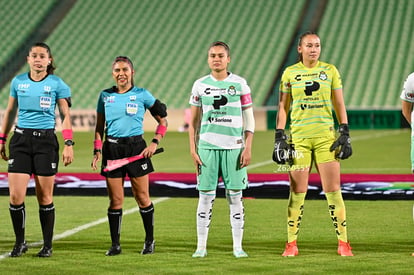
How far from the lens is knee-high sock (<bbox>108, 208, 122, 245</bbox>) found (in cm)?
673

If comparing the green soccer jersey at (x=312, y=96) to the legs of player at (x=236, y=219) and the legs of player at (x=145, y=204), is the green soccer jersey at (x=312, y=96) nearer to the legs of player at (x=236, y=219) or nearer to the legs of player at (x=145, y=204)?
the legs of player at (x=236, y=219)

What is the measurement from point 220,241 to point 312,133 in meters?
1.48

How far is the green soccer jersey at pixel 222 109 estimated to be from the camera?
6.48 meters

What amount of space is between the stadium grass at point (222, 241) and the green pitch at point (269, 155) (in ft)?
15.0

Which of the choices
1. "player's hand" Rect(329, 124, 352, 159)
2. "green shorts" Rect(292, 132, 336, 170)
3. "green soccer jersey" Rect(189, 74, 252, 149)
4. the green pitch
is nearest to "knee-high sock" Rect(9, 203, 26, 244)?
"green soccer jersey" Rect(189, 74, 252, 149)

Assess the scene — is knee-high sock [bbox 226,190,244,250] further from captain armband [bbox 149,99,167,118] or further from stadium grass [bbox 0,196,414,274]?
captain armband [bbox 149,99,167,118]

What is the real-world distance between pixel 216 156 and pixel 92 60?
2758 cm

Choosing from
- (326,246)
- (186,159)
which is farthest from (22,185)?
(186,159)

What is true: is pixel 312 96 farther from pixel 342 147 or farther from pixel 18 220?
pixel 18 220

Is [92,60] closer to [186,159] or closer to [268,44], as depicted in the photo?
[268,44]

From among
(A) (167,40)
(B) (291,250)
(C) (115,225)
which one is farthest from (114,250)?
(A) (167,40)

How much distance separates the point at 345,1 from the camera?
1399 inches

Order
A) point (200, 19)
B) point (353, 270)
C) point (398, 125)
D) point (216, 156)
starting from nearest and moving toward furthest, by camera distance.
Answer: point (353, 270) < point (216, 156) < point (398, 125) < point (200, 19)

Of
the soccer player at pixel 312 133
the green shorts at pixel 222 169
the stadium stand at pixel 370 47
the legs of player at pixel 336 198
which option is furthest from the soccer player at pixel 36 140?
the stadium stand at pixel 370 47
